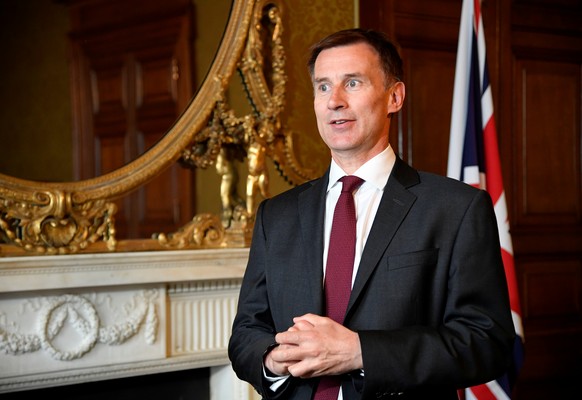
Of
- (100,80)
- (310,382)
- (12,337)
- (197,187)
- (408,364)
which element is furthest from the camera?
(197,187)

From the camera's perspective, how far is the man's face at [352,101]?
1.81 meters

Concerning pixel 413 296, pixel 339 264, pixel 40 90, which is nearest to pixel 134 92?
pixel 40 90

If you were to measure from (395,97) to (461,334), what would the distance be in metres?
0.59

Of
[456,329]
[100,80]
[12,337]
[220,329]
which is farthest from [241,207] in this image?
[456,329]

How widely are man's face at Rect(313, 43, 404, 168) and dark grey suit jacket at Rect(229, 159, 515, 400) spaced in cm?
10

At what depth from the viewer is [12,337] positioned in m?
2.74

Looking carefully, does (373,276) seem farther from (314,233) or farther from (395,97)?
(395,97)

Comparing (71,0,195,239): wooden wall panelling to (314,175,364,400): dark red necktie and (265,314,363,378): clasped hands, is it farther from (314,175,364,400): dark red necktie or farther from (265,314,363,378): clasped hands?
(265,314,363,378): clasped hands

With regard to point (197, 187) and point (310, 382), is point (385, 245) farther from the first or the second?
point (197, 187)

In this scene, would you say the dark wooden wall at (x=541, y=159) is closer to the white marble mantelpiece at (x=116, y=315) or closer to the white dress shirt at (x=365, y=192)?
the white marble mantelpiece at (x=116, y=315)

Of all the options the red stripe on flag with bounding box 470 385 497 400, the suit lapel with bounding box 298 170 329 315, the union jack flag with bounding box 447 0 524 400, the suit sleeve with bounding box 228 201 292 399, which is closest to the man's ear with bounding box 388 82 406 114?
the suit lapel with bounding box 298 170 329 315

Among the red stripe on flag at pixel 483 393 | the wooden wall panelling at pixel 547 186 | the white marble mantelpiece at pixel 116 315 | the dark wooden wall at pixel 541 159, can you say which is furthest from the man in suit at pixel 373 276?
the wooden wall panelling at pixel 547 186

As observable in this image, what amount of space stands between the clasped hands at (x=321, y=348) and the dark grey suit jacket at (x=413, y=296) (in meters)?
0.03

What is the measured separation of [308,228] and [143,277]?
1.25 m
